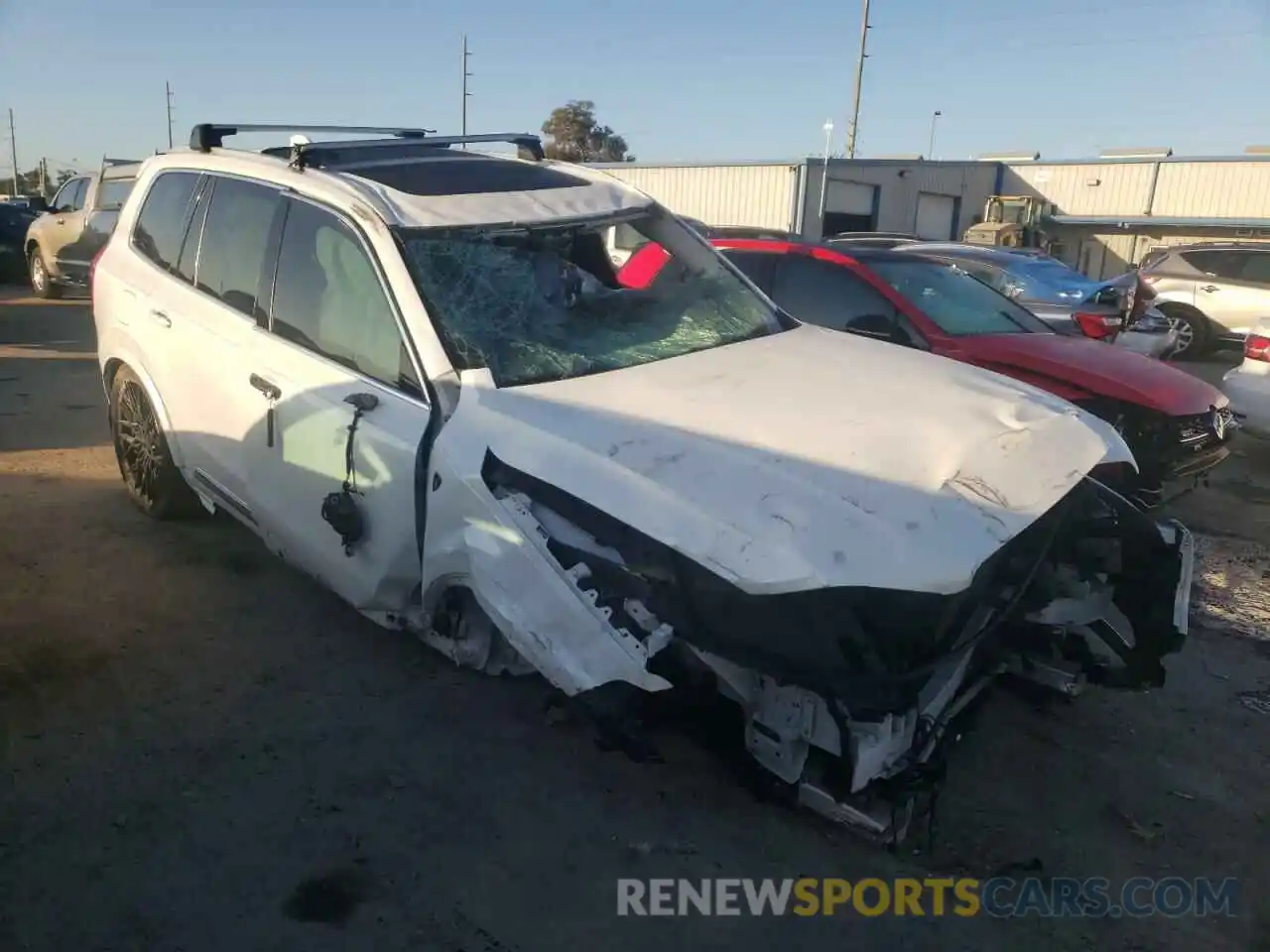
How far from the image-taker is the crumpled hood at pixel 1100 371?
5707mm

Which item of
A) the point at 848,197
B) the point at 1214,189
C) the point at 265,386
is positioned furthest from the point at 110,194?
the point at 1214,189

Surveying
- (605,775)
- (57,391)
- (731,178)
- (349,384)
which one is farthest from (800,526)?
(731,178)

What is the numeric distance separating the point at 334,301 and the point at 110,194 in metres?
11.7

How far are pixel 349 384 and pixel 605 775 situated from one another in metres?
1.64

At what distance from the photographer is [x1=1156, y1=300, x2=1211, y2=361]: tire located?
1351cm

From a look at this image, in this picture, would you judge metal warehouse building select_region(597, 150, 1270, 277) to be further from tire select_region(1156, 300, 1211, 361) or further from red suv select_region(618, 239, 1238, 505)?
red suv select_region(618, 239, 1238, 505)

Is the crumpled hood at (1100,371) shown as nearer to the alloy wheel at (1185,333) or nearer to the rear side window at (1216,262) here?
the alloy wheel at (1185,333)

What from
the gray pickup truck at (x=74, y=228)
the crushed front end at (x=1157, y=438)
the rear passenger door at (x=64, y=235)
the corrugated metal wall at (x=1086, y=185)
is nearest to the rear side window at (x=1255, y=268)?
the crushed front end at (x=1157, y=438)

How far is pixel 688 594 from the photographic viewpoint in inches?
106

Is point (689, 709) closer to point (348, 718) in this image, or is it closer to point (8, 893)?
point (348, 718)

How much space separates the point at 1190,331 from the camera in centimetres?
1360

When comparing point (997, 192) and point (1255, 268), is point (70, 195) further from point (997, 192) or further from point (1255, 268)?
point (997, 192)

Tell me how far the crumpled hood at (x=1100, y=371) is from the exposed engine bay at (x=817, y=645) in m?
2.93

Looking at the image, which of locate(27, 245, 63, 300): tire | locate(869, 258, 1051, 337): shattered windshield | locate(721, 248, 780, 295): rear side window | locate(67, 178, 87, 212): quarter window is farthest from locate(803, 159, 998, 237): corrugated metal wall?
locate(721, 248, 780, 295): rear side window
